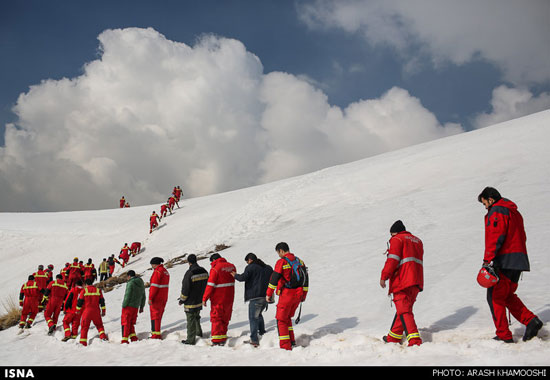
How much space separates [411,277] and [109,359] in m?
5.38

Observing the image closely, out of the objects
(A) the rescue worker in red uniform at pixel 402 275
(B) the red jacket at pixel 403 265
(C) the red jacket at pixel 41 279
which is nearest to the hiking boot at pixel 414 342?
(A) the rescue worker in red uniform at pixel 402 275

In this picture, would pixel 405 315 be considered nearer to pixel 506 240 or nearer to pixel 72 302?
pixel 506 240

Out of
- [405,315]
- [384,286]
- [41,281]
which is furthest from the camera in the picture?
[41,281]

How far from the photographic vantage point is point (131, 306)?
845 cm

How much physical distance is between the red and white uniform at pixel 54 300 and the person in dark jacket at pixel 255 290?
705 centimetres

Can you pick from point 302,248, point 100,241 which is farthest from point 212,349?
point 100,241

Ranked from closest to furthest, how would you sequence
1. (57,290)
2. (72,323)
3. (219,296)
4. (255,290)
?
(255,290) < (219,296) < (72,323) < (57,290)

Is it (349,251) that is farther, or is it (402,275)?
(349,251)

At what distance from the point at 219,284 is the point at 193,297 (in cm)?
88

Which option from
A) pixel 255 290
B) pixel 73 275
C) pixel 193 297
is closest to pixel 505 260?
pixel 255 290

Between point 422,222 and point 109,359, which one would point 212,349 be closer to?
point 109,359

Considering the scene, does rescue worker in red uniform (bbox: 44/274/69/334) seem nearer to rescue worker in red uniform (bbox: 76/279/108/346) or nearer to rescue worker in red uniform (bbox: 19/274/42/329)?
rescue worker in red uniform (bbox: 19/274/42/329)

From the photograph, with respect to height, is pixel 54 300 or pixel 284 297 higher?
pixel 54 300

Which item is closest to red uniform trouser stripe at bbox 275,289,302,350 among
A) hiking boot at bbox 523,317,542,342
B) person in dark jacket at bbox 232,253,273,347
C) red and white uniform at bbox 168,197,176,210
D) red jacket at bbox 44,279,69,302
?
person in dark jacket at bbox 232,253,273,347
